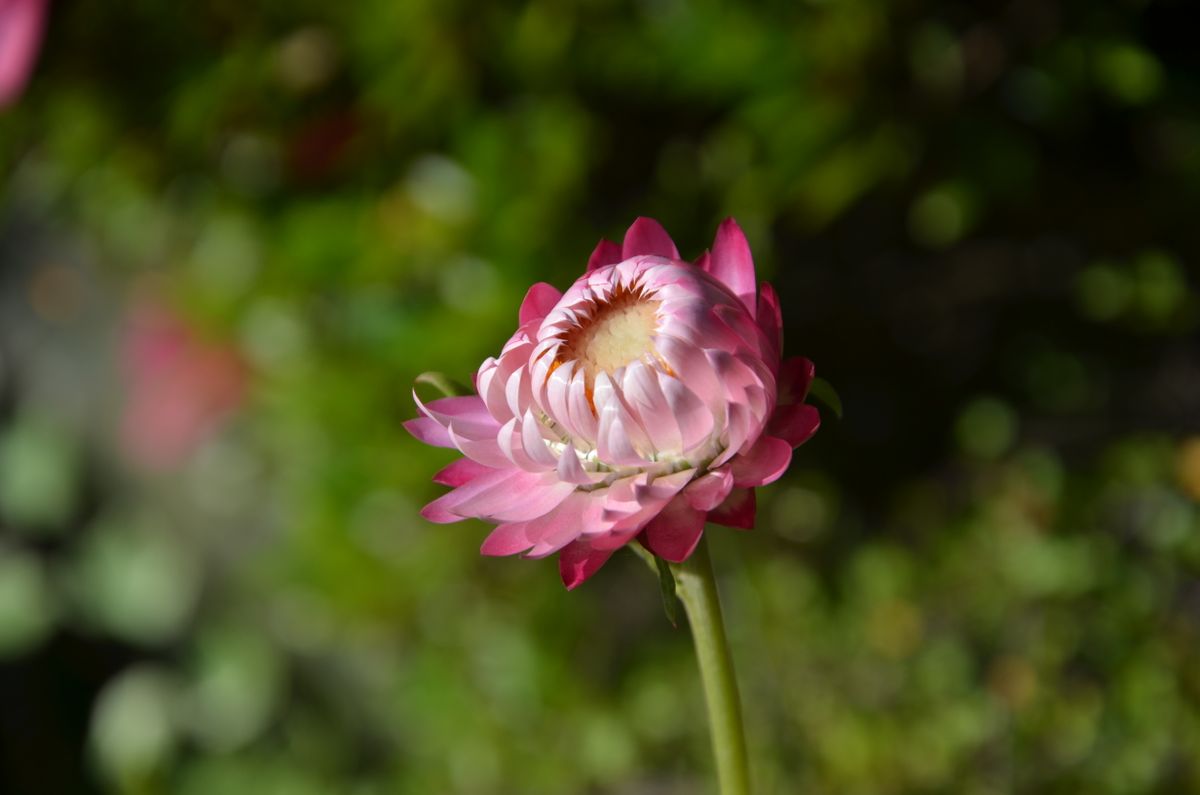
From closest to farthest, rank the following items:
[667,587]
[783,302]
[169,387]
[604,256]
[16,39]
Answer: [667,587], [604,256], [16,39], [783,302], [169,387]

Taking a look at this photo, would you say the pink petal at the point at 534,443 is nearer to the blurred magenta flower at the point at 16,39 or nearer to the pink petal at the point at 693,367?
the pink petal at the point at 693,367

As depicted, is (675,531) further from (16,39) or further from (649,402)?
(16,39)

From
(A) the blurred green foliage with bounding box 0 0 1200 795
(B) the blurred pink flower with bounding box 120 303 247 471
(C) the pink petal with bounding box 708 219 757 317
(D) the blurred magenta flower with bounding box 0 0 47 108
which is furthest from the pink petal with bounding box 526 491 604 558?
(B) the blurred pink flower with bounding box 120 303 247 471

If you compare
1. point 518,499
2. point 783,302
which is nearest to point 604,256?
point 518,499

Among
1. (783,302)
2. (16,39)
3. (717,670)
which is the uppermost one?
(16,39)

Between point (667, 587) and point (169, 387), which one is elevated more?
point (169, 387)

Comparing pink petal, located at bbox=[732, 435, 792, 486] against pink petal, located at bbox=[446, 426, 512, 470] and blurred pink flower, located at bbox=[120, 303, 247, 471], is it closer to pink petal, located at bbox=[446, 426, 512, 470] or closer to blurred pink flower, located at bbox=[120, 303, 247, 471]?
pink petal, located at bbox=[446, 426, 512, 470]

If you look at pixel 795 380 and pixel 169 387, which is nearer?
pixel 795 380
